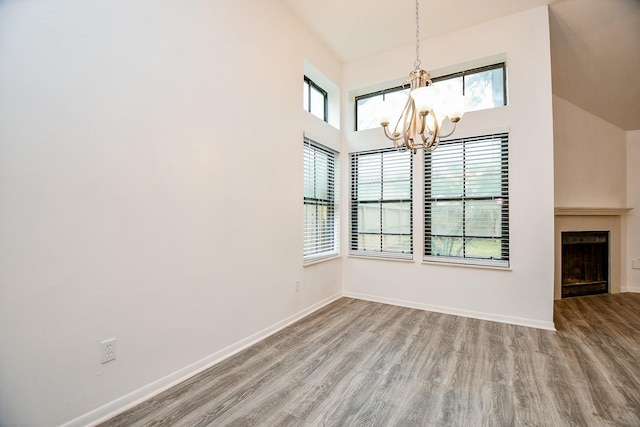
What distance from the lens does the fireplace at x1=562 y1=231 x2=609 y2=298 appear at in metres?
4.21

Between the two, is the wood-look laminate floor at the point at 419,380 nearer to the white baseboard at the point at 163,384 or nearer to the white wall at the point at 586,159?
the white baseboard at the point at 163,384

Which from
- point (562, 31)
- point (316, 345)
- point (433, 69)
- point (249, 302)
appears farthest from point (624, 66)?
point (249, 302)

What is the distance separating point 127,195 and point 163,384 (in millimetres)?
1335

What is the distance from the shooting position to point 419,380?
6.72 ft

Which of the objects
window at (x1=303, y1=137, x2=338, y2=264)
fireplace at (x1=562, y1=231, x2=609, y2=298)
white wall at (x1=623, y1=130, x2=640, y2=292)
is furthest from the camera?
white wall at (x1=623, y1=130, x2=640, y2=292)

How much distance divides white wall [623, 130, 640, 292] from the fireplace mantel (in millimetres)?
182

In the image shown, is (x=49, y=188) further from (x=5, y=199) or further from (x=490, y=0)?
(x=490, y=0)

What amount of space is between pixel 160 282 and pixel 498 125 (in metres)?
3.83

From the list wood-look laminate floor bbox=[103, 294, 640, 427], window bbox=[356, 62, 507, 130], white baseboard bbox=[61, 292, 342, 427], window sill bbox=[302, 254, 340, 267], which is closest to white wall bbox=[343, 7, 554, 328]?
window bbox=[356, 62, 507, 130]

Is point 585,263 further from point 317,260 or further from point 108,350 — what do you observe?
point 108,350

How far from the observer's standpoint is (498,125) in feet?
10.7

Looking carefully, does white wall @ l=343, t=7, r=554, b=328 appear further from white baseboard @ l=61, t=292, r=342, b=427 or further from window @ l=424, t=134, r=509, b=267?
white baseboard @ l=61, t=292, r=342, b=427

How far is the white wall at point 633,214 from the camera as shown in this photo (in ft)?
14.2

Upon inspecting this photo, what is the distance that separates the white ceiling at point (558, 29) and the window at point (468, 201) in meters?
1.41
